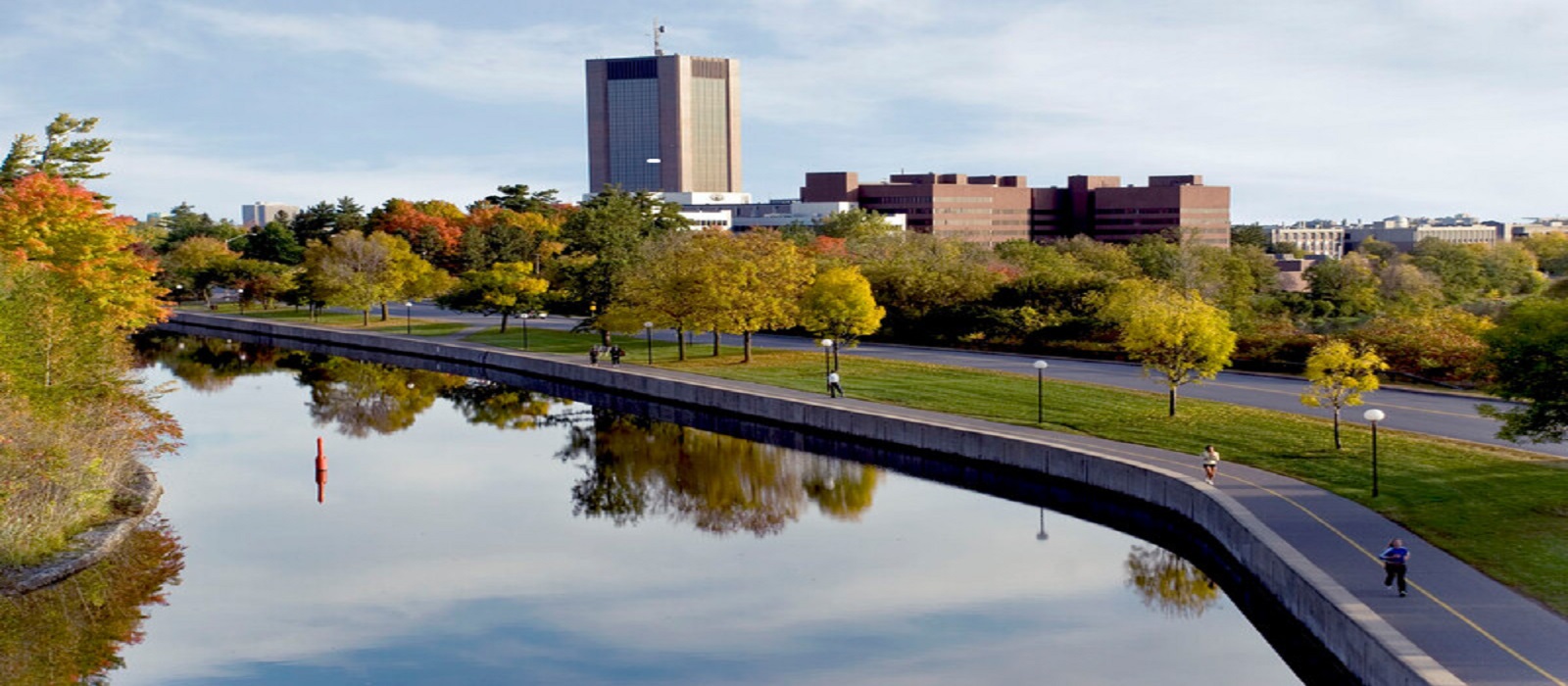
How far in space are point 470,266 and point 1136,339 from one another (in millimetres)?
70373

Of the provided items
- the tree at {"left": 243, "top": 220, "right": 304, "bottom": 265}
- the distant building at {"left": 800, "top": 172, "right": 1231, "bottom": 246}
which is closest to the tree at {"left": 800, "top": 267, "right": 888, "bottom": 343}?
the tree at {"left": 243, "top": 220, "right": 304, "bottom": 265}

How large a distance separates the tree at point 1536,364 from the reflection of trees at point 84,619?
2618 cm

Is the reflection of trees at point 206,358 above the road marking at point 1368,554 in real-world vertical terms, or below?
below

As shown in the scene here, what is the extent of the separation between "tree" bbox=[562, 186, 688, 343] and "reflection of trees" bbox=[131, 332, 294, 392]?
55.6ft

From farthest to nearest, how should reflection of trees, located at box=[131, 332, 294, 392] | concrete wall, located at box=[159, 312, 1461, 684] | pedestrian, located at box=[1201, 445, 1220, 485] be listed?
reflection of trees, located at box=[131, 332, 294, 392], pedestrian, located at box=[1201, 445, 1220, 485], concrete wall, located at box=[159, 312, 1461, 684]

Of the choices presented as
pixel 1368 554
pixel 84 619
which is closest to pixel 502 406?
pixel 84 619

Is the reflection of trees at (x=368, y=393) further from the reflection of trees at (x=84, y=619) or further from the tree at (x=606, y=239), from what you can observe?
the reflection of trees at (x=84, y=619)

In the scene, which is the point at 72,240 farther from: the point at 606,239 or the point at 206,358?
the point at 606,239

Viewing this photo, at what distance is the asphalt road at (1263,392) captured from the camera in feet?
115

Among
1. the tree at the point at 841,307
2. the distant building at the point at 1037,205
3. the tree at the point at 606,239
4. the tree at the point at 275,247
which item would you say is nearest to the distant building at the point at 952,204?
the distant building at the point at 1037,205

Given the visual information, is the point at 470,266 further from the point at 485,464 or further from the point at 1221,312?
the point at 1221,312

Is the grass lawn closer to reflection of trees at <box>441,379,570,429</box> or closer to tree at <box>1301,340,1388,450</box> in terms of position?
tree at <box>1301,340,1388,450</box>

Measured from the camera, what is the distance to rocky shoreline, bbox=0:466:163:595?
85.6 feet

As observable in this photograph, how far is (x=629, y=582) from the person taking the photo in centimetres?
2741
